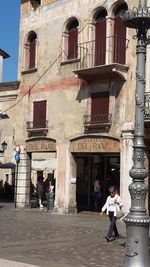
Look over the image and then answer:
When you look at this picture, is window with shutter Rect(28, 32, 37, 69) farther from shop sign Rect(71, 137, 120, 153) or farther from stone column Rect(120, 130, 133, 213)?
stone column Rect(120, 130, 133, 213)

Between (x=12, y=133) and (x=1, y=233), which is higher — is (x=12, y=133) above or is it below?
above

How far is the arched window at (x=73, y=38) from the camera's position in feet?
85.1

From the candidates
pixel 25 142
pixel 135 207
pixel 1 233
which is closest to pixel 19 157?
pixel 25 142

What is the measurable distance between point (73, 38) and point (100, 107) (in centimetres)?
426

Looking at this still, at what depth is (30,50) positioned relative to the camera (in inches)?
1148

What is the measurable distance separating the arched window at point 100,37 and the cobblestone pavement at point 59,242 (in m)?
7.27

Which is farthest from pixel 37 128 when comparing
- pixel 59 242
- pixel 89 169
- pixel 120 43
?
pixel 59 242

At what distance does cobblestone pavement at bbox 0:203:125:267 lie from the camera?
39.6 ft

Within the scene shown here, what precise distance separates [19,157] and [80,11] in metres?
8.65

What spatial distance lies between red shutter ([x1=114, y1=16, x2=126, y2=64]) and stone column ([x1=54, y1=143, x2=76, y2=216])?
5113mm

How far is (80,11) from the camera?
25828mm

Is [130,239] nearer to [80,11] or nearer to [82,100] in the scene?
[82,100]

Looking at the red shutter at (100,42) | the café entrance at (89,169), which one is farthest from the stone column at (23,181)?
the red shutter at (100,42)

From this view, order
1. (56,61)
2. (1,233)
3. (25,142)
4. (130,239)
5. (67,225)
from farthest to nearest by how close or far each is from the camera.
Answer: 1. (25,142)
2. (56,61)
3. (67,225)
4. (1,233)
5. (130,239)
